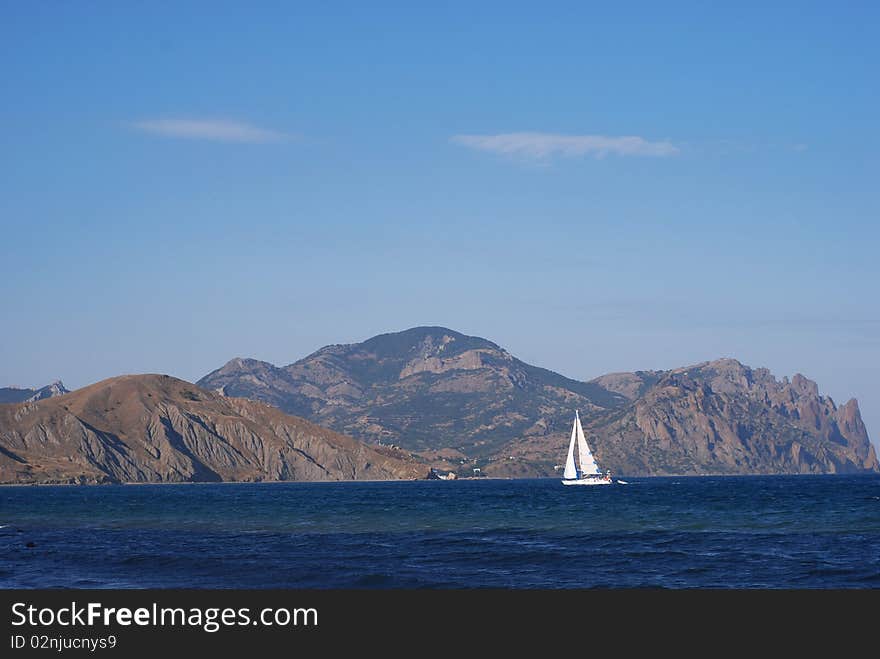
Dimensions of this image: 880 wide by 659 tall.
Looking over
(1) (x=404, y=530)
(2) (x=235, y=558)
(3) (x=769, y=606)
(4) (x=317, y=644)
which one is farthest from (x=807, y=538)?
(4) (x=317, y=644)

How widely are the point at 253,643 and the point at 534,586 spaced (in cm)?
2682

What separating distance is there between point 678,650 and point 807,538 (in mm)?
51809

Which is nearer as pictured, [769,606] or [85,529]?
[769,606]

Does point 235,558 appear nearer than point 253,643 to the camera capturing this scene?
No

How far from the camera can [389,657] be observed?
765 inches

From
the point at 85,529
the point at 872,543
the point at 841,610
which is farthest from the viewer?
the point at 85,529

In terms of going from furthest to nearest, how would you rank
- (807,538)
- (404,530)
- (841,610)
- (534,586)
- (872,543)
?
(404,530) → (807,538) → (872,543) → (534,586) → (841,610)

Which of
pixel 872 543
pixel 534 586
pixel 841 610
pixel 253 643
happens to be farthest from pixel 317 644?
pixel 872 543

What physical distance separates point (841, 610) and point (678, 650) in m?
4.06

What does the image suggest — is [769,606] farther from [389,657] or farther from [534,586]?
[534,586]

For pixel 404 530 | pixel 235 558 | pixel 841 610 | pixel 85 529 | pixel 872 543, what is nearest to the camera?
pixel 841 610

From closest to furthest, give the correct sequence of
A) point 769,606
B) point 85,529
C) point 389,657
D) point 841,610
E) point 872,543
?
point 389,657
point 841,610
point 769,606
point 872,543
point 85,529

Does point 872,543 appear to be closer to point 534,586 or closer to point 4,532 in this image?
point 534,586

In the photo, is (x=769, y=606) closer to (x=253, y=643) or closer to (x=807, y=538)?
(x=253, y=643)
